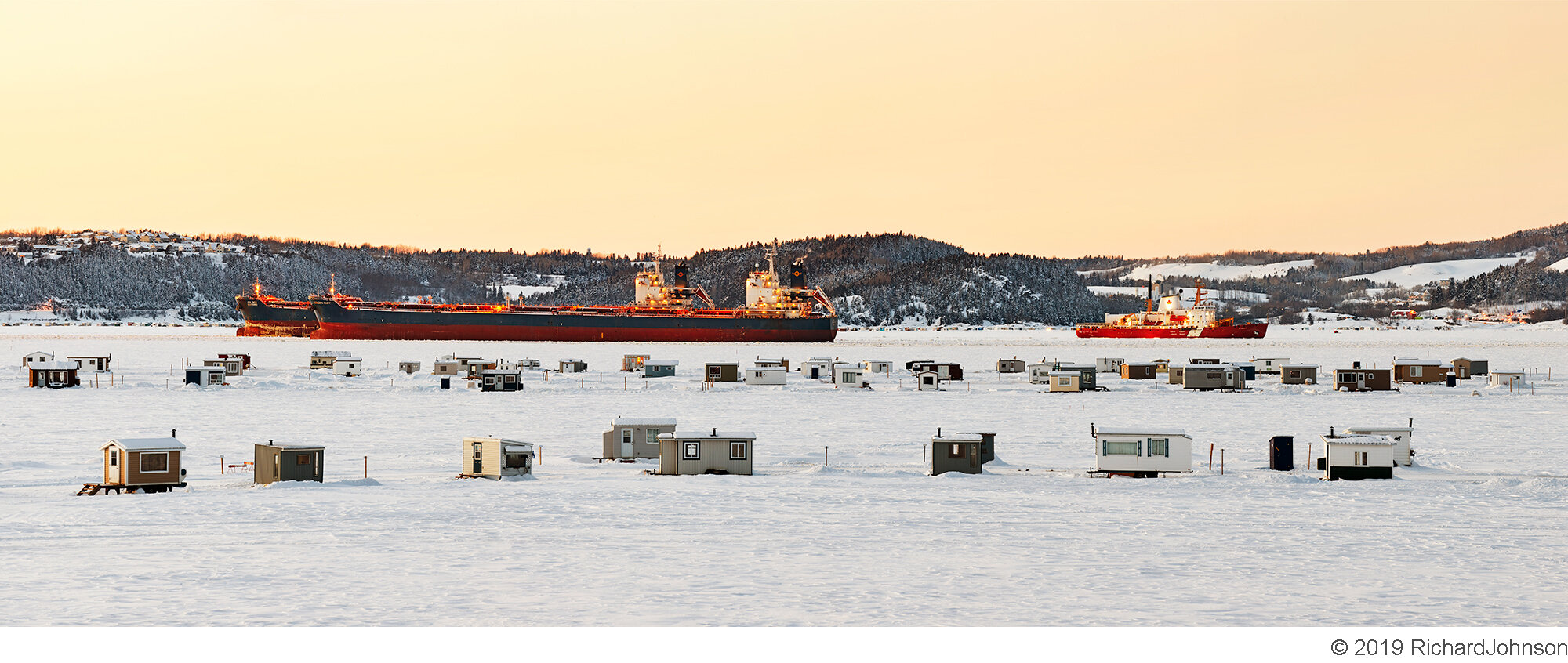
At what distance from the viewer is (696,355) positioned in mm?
96438

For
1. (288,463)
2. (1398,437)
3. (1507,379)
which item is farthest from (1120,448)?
(1507,379)

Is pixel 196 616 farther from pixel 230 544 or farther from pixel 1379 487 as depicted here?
pixel 1379 487

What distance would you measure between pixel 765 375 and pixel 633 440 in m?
29.9

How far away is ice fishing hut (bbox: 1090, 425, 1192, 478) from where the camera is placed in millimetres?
28422

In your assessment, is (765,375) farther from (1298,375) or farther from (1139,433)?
(1139,433)

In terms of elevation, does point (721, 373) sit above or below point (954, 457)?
above

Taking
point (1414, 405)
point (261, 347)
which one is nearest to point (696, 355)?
point (261, 347)

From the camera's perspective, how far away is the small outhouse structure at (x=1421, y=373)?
6569 centimetres

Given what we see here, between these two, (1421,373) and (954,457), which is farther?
(1421,373)

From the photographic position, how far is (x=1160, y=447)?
2858 cm

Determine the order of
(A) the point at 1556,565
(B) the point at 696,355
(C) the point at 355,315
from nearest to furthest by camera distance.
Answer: (A) the point at 1556,565
(B) the point at 696,355
(C) the point at 355,315

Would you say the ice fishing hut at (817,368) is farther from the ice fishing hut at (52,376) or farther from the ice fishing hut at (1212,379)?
the ice fishing hut at (52,376)

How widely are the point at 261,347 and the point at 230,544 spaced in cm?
9342

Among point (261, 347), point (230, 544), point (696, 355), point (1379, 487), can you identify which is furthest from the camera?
point (261, 347)
